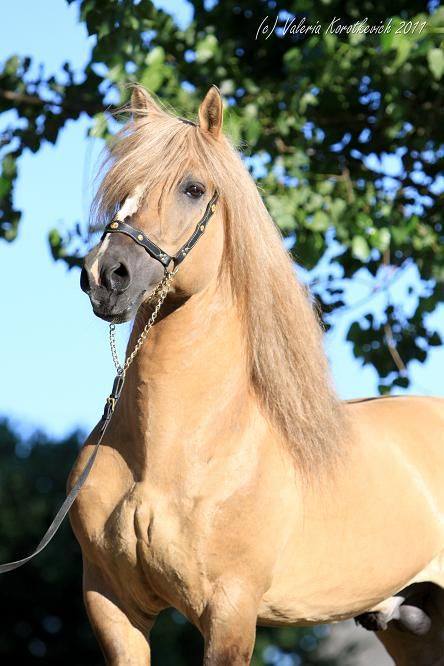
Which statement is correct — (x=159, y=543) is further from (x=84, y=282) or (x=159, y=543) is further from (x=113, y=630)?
(x=84, y=282)

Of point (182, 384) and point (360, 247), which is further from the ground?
point (360, 247)

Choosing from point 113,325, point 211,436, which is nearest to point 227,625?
point 211,436

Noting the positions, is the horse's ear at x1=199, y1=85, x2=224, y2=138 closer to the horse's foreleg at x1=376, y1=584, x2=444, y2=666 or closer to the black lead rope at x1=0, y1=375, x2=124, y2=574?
the black lead rope at x1=0, y1=375, x2=124, y2=574

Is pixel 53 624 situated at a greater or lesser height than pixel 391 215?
lesser

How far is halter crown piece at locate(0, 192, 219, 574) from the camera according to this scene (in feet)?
8.45

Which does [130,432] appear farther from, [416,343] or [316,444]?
[416,343]

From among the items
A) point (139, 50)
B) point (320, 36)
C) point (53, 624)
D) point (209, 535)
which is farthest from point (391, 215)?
point (53, 624)

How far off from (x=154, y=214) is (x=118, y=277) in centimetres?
23

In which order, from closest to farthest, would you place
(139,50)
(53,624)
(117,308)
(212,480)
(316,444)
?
1. (117,308)
2. (212,480)
3. (316,444)
4. (139,50)
5. (53,624)

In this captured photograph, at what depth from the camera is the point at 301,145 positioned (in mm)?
5543

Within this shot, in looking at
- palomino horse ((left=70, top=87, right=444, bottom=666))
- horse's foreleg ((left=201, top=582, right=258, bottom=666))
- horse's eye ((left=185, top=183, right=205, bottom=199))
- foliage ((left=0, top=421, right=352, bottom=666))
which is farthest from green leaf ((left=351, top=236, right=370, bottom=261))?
foliage ((left=0, top=421, right=352, bottom=666))

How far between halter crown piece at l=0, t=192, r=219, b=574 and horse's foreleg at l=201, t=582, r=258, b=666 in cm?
45

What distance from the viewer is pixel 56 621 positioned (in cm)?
942

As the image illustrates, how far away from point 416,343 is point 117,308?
384 centimetres
